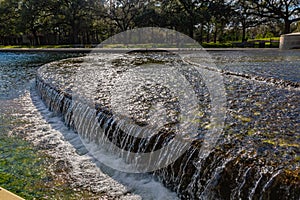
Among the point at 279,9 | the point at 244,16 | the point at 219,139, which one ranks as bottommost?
the point at 219,139

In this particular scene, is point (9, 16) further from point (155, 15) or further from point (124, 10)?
point (155, 15)

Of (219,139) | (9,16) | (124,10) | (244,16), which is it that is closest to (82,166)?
(219,139)

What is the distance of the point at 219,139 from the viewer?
2959mm

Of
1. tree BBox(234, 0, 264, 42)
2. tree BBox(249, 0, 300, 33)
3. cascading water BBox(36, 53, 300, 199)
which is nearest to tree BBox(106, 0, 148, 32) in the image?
tree BBox(234, 0, 264, 42)

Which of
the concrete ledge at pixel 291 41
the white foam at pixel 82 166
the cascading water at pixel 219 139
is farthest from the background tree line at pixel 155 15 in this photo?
the white foam at pixel 82 166

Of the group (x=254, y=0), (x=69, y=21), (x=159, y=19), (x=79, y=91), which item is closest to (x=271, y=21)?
(x=254, y=0)

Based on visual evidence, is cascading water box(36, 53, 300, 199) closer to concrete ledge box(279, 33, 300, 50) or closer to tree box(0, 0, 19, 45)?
concrete ledge box(279, 33, 300, 50)

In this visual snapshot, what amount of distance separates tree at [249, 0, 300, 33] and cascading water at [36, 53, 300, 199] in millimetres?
A: 22003

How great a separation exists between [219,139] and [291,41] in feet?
48.5

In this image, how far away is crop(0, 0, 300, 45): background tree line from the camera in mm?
25172

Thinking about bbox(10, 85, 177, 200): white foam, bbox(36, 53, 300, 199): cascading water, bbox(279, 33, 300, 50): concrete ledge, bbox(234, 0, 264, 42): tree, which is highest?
bbox(234, 0, 264, 42): tree

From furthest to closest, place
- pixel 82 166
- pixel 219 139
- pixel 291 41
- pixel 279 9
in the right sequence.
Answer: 1. pixel 279 9
2. pixel 291 41
3. pixel 82 166
4. pixel 219 139

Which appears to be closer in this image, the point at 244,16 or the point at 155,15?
the point at 244,16

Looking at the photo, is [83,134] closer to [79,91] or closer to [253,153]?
[79,91]
